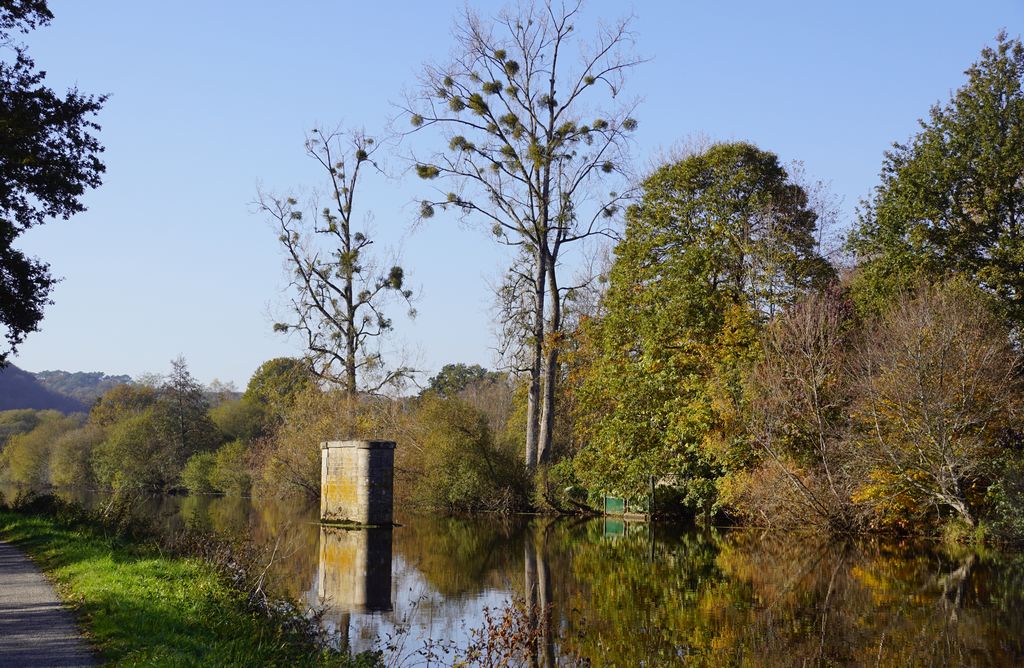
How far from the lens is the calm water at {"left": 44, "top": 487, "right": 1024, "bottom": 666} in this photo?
11844mm

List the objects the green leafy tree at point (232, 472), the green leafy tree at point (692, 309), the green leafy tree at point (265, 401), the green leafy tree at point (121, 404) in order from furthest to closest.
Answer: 1. the green leafy tree at point (121, 404)
2. the green leafy tree at point (265, 401)
3. the green leafy tree at point (232, 472)
4. the green leafy tree at point (692, 309)

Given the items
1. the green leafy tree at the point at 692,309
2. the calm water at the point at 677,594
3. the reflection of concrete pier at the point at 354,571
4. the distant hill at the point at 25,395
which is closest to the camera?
the calm water at the point at 677,594

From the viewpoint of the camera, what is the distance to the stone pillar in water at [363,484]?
27844 mm

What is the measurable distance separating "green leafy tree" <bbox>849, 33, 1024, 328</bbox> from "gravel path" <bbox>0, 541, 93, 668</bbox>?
23292mm

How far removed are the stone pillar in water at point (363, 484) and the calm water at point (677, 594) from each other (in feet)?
6.32

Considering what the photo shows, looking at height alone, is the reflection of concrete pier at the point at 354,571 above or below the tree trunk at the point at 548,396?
below

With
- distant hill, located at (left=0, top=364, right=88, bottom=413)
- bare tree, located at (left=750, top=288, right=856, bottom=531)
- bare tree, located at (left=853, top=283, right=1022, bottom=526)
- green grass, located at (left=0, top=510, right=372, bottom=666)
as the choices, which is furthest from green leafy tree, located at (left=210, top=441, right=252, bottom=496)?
distant hill, located at (left=0, top=364, right=88, bottom=413)

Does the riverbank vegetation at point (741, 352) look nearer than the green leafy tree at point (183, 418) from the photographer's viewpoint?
Yes

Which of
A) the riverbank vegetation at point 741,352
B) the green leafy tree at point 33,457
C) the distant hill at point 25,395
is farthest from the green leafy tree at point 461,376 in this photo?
the distant hill at point 25,395

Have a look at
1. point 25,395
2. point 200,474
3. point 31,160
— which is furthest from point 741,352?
point 25,395

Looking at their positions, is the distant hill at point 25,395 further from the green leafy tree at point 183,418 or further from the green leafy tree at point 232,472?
the green leafy tree at point 232,472

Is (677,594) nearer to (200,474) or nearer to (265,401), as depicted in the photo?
(200,474)

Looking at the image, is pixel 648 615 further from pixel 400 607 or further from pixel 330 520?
pixel 330 520

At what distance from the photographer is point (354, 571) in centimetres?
1873
